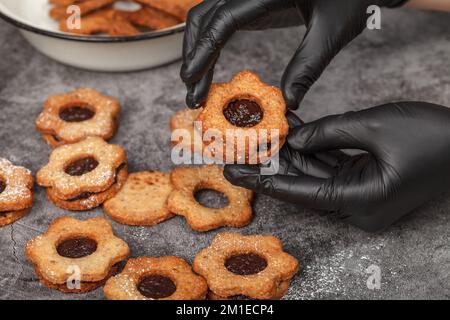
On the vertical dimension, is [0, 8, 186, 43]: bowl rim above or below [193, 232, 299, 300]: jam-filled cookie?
above

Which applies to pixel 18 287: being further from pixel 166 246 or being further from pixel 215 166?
pixel 215 166

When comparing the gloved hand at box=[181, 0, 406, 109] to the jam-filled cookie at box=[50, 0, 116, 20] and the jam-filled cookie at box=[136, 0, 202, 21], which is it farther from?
the jam-filled cookie at box=[50, 0, 116, 20]

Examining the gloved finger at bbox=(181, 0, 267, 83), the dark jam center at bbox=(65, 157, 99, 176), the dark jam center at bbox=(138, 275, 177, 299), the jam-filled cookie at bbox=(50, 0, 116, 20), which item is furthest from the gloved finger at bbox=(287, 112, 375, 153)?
the jam-filled cookie at bbox=(50, 0, 116, 20)

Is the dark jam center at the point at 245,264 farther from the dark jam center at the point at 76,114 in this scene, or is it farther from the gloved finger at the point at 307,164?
the dark jam center at the point at 76,114

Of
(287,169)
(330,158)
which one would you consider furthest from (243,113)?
(330,158)

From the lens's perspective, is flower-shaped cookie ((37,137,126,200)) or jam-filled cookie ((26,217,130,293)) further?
flower-shaped cookie ((37,137,126,200))

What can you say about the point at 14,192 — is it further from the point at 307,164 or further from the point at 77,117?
the point at 307,164
